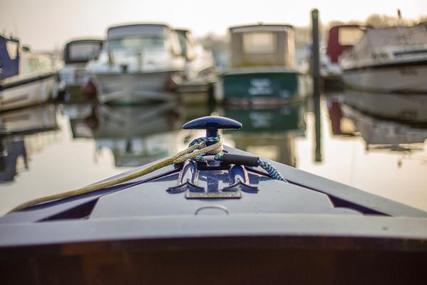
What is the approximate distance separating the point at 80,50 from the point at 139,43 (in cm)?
600

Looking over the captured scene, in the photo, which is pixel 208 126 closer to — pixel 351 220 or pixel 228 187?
pixel 228 187

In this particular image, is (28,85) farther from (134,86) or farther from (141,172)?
(141,172)

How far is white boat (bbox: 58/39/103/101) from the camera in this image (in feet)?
57.2

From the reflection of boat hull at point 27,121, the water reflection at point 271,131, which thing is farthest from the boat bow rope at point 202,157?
the reflection of boat hull at point 27,121

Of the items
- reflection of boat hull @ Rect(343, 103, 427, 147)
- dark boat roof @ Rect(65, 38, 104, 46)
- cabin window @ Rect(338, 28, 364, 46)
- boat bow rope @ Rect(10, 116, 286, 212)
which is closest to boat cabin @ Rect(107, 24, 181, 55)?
dark boat roof @ Rect(65, 38, 104, 46)

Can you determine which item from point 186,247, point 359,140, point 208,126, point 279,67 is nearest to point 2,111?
point 279,67

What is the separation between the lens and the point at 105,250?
4.43 ft

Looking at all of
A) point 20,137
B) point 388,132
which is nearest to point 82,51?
point 20,137

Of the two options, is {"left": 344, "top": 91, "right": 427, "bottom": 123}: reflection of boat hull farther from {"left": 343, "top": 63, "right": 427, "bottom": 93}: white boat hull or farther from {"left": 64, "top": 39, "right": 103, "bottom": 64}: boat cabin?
{"left": 64, "top": 39, "right": 103, "bottom": 64}: boat cabin

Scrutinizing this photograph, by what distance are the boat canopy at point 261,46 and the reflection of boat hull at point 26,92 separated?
5699 mm

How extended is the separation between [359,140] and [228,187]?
18.7ft

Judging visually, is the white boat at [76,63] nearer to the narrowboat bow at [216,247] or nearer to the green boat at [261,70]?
the green boat at [261,70]

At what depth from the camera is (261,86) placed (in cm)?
1234

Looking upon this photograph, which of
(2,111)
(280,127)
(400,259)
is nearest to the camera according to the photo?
(400,259)
